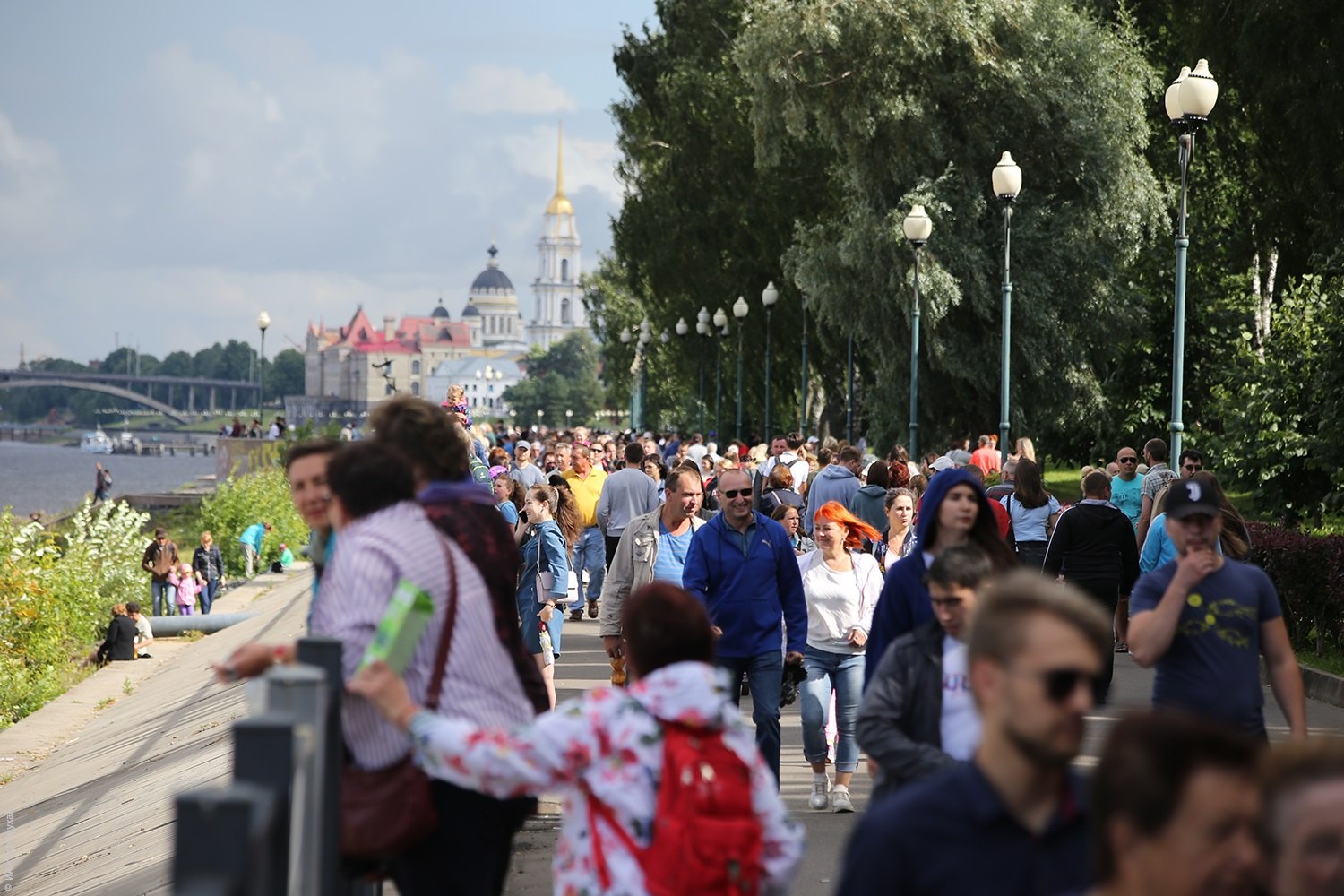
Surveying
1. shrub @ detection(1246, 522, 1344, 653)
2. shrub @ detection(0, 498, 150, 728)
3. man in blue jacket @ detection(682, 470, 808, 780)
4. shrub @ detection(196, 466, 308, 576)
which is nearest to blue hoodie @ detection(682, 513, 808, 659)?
man in blue jacket @ detection(682, 470, 808, 780)

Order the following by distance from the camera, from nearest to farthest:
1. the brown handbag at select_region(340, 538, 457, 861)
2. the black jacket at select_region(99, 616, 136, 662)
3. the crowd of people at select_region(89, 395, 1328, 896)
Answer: the crowd of people at select_region(89, 395, 1328, 896), the brown handbag at select_region(340, 538, 457, 861), the black jacket at select_region(99, 616, 136, 662)

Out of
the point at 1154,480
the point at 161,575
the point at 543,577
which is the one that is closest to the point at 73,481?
the point at 161,575

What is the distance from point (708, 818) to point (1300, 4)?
70.4 ft

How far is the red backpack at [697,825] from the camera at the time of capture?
395 cm

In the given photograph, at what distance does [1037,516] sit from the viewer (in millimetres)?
14180

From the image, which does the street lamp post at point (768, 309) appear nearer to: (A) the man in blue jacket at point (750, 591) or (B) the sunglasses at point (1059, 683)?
(A) the man in blue jacket at point (750, 591)

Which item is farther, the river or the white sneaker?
the river

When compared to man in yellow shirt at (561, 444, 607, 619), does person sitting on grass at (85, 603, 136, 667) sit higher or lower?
lower

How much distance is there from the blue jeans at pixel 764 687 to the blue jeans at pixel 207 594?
78.7ft

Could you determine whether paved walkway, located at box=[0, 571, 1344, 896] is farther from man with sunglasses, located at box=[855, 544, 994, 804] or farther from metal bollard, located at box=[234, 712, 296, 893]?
metal bollard, located at box=[234, 712, 296, 893]

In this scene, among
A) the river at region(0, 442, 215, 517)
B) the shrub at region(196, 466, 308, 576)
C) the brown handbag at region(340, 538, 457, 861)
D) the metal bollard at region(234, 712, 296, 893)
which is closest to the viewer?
the metal bollard at region(234, 712, 296, 893)

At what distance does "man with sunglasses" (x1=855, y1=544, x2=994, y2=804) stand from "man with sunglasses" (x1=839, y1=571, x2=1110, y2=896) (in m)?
1.68

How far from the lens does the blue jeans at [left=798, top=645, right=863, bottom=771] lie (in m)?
9.41

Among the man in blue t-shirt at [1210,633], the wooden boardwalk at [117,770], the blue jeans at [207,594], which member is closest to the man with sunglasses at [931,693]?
the man in blue t-shirt at [1210,633]
